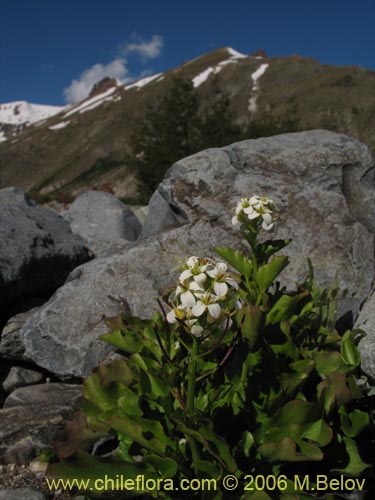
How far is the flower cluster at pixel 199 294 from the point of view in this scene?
212 cm

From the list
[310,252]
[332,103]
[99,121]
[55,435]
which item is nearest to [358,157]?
[310,252]

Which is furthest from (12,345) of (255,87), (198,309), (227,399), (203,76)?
(203,76)

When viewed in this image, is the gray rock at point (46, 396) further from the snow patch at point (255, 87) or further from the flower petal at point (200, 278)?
the snow patch at point (255, 87)

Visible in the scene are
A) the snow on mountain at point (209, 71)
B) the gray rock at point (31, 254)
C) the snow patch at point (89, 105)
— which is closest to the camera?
the gray rock at point (31, 254)

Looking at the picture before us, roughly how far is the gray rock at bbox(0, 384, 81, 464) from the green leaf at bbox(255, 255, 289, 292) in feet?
6.85

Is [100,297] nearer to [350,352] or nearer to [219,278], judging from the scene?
[350,352]

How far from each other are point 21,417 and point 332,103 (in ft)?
185

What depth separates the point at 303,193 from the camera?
5461mm

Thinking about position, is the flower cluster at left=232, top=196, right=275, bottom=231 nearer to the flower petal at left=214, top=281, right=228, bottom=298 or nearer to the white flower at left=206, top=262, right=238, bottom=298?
the white flower at left=206, top=262, right=238, bottom=298

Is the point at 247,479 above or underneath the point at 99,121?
underneath

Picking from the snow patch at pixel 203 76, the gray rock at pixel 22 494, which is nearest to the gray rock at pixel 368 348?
the gray rock at pixel 22 494

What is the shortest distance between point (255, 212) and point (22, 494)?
2.57 meters

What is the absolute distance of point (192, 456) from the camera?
263 cm

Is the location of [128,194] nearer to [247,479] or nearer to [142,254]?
[142,254]
